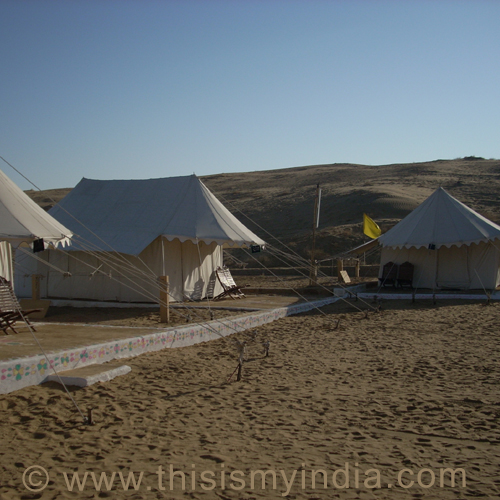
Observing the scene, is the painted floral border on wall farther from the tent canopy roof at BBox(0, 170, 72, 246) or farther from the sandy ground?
the tent canopy roof at BBox(0, 170, 72, 246)

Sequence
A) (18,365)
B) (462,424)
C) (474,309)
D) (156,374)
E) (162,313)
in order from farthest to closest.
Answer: (474,309), (162,313), (156,374), (18,365), (462,424)

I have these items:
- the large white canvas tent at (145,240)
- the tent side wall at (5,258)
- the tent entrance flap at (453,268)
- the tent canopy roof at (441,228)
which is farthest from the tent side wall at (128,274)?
the tent entrance flap at (453,268)

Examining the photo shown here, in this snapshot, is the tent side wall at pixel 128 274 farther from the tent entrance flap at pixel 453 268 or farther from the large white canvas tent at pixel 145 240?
the tent entrance flap at pixel 453 268

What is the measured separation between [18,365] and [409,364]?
4.63 meters

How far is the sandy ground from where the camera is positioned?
3.30 metres

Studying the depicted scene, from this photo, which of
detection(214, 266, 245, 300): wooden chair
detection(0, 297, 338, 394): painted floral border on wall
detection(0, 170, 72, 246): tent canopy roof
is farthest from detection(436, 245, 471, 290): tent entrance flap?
detection(0, 170, 72, 246): tent canopy roof

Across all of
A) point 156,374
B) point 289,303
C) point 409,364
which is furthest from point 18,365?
point 289,303

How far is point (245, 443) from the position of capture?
3.97 m

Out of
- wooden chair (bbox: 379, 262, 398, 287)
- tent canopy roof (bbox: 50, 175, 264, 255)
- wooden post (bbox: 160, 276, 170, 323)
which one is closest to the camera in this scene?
wooden post (bbox: 160, 276, 170, 323)

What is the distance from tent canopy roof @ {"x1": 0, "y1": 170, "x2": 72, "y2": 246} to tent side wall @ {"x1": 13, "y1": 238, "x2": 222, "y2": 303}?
4.43 m

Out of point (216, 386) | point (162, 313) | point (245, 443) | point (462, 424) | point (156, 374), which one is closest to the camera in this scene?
point (245, 443)

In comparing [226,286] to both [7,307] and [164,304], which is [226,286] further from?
[7,307]

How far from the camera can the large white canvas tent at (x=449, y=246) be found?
14812 millimetres

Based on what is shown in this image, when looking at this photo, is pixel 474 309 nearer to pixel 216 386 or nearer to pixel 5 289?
pixel 216 386
